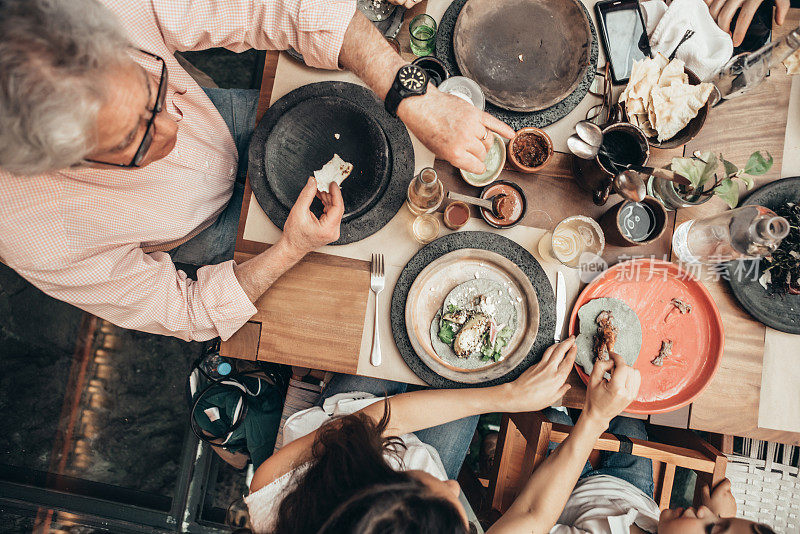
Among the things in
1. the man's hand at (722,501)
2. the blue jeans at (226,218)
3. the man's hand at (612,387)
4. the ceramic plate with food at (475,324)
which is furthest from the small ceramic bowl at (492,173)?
the man's hand at (722,501)

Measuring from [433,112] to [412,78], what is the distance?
0.40 feet

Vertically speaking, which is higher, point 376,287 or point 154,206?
point 154,206

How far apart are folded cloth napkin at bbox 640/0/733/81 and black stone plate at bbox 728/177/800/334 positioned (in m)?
0.45

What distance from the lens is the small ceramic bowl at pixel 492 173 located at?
4.67ft

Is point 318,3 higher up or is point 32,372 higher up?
point 318,3

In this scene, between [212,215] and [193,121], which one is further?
[212,215]

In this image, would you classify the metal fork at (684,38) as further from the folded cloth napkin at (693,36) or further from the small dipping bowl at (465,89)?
the small dipping bowl at (465,89)

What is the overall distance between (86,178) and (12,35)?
43cm

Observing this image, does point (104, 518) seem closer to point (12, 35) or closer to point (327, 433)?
point (327, 433)

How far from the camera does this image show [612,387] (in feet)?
4.41

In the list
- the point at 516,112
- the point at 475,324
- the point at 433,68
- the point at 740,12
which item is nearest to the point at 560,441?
the point at 475,324

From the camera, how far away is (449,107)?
136cm

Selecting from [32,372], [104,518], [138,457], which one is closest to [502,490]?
[104,518]

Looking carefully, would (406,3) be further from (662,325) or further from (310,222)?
(662,325)
